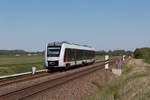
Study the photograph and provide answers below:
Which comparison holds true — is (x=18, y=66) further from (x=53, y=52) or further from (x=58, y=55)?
(x=58, y=55)

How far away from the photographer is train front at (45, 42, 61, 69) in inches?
963

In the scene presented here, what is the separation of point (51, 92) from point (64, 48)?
12273 millimetres

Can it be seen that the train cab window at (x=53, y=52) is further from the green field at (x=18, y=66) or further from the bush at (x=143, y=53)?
the bush at (x=143, y=53)

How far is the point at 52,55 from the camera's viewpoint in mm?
24750

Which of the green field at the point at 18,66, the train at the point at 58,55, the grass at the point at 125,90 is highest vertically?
the train at the point at 58,55

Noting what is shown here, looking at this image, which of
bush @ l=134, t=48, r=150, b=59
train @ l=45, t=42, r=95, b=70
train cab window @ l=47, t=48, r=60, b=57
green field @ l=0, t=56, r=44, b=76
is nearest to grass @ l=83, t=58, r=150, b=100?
train @ l=45, t=42, r=95, b=70

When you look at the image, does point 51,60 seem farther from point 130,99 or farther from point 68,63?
point 130,99

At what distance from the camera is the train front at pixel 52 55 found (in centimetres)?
2447

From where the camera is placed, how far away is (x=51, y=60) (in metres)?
24.5

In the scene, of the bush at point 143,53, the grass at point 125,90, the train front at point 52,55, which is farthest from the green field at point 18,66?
the bush at point 143,53

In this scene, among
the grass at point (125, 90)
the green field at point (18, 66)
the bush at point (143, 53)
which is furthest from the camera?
the bush at point (143, 53)

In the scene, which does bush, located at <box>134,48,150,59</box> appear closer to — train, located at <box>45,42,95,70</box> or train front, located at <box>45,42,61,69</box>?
train, located at <box>45,42,95,70</box>

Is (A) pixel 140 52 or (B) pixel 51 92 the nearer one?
(B) pixel 51 92

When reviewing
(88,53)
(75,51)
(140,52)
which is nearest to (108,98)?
(75,51)
